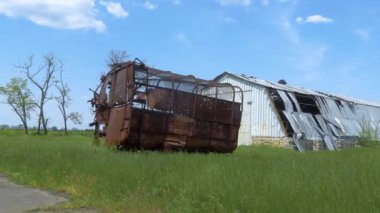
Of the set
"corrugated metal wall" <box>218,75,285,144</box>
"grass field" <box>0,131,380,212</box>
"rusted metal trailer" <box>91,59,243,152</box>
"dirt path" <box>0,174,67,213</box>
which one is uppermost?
"corrugated metal wall" <box>218,75,285,144</box>

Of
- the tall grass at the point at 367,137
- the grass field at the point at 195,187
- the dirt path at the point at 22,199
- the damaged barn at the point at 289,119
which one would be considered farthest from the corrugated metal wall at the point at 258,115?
the dirt path at the point at 22,199

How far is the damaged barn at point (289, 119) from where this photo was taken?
122ft

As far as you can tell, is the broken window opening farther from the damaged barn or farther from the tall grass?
the tall grass

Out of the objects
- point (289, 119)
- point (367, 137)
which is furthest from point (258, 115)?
point (367, 137)

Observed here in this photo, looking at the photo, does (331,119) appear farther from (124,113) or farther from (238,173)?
(238,173)

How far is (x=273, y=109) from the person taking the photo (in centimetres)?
3762

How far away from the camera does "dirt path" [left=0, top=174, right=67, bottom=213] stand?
9.22m

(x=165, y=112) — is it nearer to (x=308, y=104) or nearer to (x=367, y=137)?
(x=308, y=104)

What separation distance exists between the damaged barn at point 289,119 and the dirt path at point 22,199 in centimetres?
2728

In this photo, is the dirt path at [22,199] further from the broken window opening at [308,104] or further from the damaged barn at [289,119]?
the broken window opening at [308,104]

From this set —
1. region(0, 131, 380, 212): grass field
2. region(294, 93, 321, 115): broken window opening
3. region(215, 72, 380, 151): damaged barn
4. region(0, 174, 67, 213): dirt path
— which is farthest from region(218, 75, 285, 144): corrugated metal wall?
region(0, 174, 67, 213): dirt path

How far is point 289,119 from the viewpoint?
122 feet

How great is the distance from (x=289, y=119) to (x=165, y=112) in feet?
66.6

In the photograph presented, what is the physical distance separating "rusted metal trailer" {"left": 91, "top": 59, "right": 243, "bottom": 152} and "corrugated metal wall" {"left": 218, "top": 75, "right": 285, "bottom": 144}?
57.3ft
